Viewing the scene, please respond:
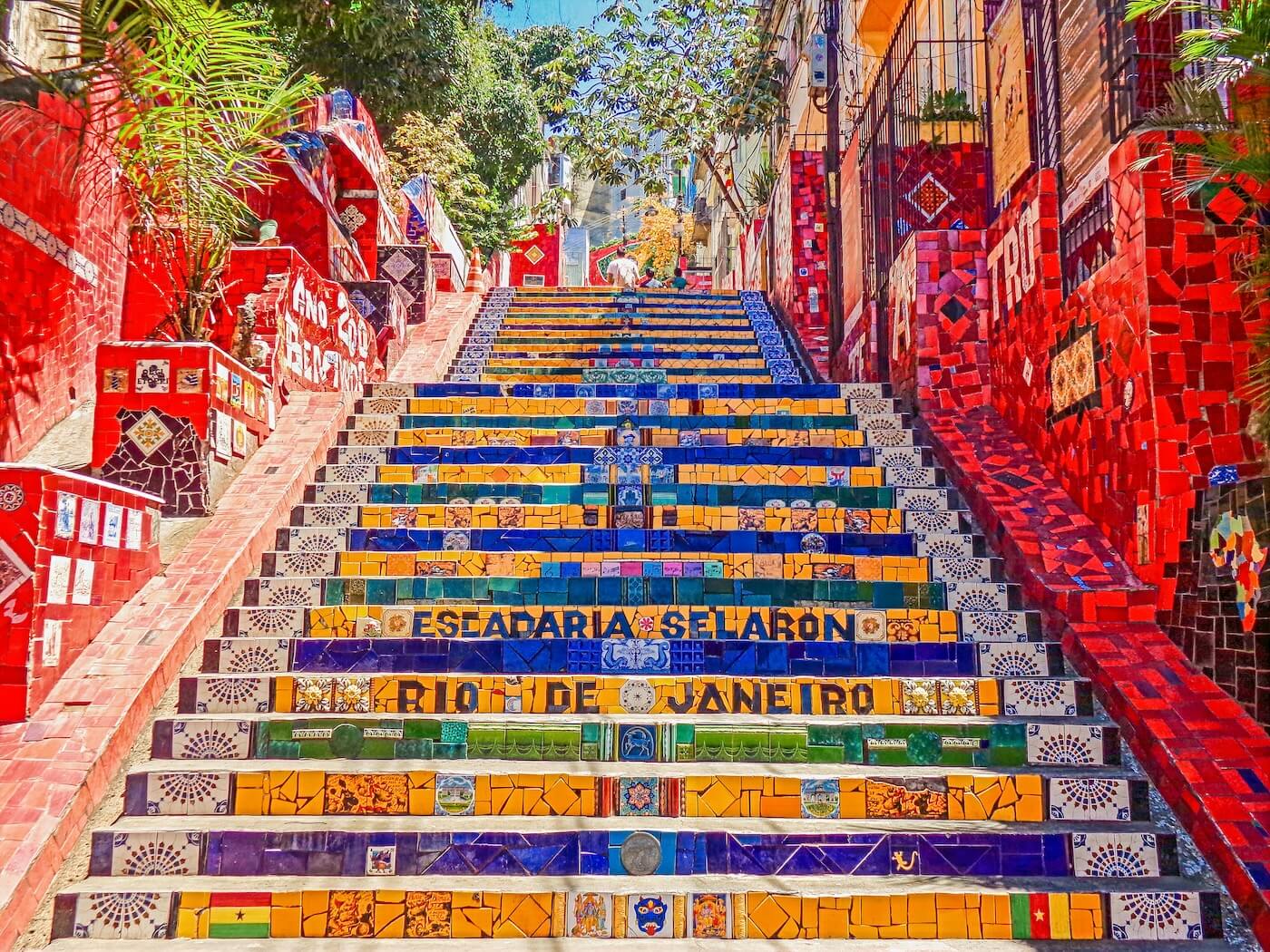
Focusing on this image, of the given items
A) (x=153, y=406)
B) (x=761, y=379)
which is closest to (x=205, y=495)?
(x=153, y=406)

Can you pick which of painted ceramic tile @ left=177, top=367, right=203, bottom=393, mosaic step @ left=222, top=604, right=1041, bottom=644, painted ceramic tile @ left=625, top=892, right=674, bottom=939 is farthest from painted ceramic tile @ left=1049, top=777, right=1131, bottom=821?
painted ceramic tile @ left=177, top=367, right=203, bottom=393

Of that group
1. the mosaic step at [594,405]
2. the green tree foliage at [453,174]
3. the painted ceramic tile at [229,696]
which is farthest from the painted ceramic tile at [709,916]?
the green tree foliage at [453,174]

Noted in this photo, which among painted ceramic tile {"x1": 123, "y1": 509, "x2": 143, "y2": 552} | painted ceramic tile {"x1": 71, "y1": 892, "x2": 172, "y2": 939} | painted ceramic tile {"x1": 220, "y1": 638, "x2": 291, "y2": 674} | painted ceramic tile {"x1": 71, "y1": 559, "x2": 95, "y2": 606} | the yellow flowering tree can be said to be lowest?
painted ceramic tile {"x1": 71, "y1": 892, "x2": 172, "y2": 939}

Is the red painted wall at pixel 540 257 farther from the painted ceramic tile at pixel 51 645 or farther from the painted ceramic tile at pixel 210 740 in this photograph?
the painted ceramic tile at pixel 210 740

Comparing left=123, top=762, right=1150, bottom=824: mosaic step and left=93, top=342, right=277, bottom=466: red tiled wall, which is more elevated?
left=93, top=342, right=277, bottom=466: red tiled wall

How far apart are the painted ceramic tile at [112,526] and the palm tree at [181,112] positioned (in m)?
1.77

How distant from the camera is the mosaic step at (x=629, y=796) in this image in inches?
143

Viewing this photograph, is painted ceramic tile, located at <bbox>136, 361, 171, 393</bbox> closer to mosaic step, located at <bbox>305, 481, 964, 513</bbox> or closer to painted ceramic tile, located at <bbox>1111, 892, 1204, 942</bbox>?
mosaic step, located at <bbox>305, 481, 964, 513</bbox>

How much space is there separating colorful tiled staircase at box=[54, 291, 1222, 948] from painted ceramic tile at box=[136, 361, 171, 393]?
92cm

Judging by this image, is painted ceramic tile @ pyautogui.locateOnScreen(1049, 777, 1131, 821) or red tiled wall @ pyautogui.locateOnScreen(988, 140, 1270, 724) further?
red tiled wall @ pyautogui.locateOnScreen(988, 140, 1270, 724)

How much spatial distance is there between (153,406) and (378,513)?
3.95ft

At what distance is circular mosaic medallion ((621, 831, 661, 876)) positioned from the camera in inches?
135

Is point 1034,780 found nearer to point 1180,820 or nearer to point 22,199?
point 1180,820

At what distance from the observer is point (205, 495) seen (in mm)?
5227
